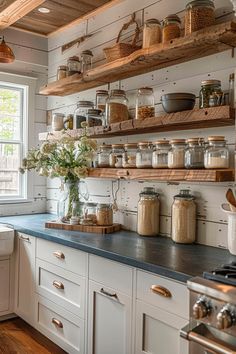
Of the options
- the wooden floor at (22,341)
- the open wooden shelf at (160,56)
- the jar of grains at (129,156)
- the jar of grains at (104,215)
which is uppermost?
the open wooden shelf at (160,56)

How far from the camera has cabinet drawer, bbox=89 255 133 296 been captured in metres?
1.93

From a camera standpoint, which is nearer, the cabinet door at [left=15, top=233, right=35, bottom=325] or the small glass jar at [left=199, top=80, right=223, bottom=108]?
the small glass jar at [left=199, top=80, right=223, bottom=108]

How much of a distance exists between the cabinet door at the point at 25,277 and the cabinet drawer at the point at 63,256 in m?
0.14

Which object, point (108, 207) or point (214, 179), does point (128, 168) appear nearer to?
point (108, 207)

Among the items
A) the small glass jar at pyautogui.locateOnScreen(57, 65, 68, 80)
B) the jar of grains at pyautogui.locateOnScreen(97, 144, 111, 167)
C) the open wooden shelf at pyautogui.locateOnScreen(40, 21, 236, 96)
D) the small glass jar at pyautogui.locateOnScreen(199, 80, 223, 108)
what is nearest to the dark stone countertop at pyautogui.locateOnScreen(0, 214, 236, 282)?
the jar of grains at pyautogui.locateOnScreen(97, 144, 111, 167)

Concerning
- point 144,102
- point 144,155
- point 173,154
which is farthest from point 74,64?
point 173,154

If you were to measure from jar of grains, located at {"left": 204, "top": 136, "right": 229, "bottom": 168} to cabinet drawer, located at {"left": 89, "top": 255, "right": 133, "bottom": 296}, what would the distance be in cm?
72

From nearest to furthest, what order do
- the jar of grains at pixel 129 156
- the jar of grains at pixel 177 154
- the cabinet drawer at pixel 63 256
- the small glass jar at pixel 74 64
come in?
the jar of grains at pixel 177 154 → the cabinet drawer at pixel 63 256 → the jar of grains at pixel 129 156 → the small glass jar at pixel 74 64

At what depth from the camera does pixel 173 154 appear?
2164 mm

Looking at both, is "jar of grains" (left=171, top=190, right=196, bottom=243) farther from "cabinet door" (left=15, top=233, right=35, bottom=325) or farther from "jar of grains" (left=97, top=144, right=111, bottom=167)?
"cabinet door" (left=15, top=233, right=35, bottom=325)

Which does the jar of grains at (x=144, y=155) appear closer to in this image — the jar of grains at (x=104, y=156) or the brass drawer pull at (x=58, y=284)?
the jar of grains at (x=104, y=156)

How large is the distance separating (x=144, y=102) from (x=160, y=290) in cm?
130

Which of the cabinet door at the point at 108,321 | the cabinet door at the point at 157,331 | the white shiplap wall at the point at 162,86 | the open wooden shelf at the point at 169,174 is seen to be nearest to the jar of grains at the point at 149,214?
the white shiplap wall at the point at 162,86

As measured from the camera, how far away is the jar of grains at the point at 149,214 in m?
2.45
